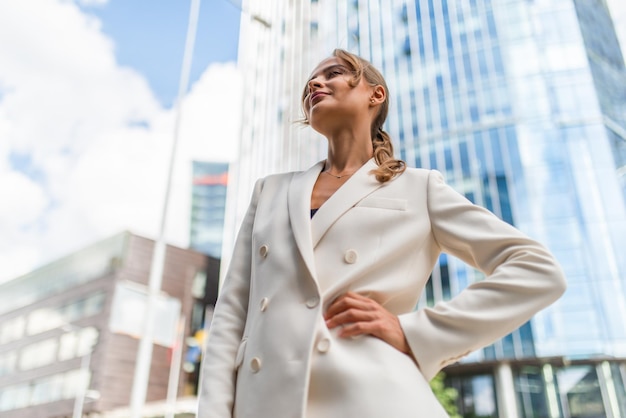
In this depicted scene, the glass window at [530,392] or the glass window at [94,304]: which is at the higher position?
the glass window at [94,304]

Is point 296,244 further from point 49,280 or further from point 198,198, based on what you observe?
point 198,198

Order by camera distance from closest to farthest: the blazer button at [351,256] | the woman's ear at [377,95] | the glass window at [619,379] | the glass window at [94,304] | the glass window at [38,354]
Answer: the blazer button at [351,256], the woman's ear at [377,95], the glass window at [619,379], the glass window at [38,354], the glass window at [94,304]

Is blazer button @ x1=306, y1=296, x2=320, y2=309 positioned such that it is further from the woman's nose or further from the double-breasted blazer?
the woman's nose

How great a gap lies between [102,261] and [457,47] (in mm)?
21053

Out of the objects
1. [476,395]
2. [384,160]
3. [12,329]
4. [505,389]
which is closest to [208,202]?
[12,329]

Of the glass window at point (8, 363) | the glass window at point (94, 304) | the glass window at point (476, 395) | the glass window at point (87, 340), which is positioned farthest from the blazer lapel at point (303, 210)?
the glass window at point (8, 363)

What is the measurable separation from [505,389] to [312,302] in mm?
16713

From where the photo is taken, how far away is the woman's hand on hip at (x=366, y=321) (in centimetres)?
74

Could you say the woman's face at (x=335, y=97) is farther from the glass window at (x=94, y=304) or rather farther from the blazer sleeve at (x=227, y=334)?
the glass window at (x=94, y=304)

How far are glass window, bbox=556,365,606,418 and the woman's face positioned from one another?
16040 mm

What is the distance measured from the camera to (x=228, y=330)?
2.88 ft

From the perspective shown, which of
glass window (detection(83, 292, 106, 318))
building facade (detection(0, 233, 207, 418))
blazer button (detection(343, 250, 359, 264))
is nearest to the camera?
blazer button (detection(343, 250, 359, 264))

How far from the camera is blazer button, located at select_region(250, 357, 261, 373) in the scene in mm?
753

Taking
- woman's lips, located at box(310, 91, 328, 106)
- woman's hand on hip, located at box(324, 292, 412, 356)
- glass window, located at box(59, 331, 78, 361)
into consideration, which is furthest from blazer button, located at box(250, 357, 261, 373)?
glass window, located at box(59, 331, 78, 361)
